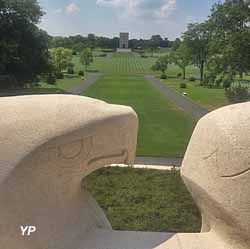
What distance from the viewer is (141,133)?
18.4 m

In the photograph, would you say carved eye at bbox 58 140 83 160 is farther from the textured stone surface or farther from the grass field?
the grass field

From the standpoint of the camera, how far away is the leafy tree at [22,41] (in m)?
27.5

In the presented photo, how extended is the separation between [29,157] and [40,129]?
32 centimetres

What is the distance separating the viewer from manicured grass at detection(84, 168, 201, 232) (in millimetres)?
8367

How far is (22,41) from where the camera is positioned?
2811cm

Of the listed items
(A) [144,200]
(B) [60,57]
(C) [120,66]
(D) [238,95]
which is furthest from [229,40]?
(C) [120,66]

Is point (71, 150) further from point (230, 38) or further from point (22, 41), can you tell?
point (22, 41)

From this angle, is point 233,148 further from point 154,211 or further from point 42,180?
point 154,211

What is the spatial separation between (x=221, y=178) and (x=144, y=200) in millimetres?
5430

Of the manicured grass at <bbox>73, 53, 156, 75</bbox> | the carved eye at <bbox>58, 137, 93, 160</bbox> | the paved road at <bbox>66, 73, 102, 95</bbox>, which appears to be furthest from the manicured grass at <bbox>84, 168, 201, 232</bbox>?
the manicured grass at <bbox>73, 53, 156, 75</bbox>

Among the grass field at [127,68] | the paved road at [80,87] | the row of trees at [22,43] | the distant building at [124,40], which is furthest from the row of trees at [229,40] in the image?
the distant building at [124,40]

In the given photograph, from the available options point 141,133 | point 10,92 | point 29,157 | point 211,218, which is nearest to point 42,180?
point 29,157

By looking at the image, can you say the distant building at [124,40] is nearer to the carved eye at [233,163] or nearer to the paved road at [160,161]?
the paved road at [160,161]

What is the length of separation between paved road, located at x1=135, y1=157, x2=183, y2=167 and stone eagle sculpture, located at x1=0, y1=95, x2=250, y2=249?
858 centimetres
